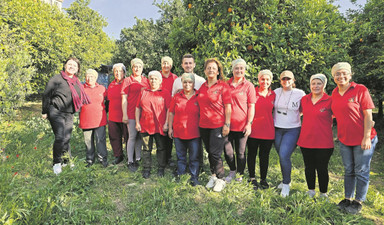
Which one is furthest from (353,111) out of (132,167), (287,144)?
(132,167)

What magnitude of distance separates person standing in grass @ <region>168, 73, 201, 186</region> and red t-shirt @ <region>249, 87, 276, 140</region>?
3.18ft

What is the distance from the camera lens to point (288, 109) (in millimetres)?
3518

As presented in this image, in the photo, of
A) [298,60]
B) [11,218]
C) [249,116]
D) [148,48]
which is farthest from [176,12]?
[11,218]

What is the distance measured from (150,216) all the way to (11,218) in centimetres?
156

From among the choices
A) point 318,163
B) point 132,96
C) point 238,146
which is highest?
point 132,96

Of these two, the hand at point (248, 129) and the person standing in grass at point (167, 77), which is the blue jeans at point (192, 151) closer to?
the person standing in grass at point (167, 77)

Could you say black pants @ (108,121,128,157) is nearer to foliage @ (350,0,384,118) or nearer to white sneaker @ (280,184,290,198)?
white sneaker @ (280,184,290,198)

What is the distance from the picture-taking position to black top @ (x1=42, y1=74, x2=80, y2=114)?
4016 millimetres

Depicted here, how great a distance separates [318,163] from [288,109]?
35.3 inches

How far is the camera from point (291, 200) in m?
3.23

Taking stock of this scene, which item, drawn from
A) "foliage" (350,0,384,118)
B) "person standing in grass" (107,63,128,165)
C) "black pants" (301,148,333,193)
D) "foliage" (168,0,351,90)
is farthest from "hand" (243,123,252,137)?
"foliage" (350,0,384,118)

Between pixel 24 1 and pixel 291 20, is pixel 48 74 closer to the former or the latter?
pixel 24 1

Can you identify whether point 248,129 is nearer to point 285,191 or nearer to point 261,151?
point 261,151

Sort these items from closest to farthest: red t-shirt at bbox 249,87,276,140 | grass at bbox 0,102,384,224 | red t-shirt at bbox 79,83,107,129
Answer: grass at bbox 0,102,384,224
red t-shirt at bbox 249,87,276,140
red t-shirt at bbox 79,83,107,129
